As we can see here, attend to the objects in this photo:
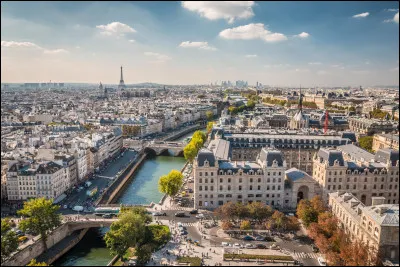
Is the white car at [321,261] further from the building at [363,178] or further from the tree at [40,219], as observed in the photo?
the tree at [40,219]

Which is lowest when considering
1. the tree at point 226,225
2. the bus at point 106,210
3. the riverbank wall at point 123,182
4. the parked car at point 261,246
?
the riverbank wall at point 123,182

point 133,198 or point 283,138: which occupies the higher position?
point 283,138

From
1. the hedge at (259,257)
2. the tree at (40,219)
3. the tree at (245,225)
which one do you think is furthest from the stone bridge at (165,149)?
the hedge at (259,257)

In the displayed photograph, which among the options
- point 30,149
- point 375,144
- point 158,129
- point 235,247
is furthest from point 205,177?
point 158,129

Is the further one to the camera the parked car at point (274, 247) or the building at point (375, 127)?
the building at point (375, 127)

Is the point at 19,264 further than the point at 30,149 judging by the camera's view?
No

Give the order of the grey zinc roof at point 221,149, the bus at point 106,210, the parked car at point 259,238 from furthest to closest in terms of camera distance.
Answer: the grey zinc roof at point 221,149 → the bus at point 106,210 → the parked car at point 259,238

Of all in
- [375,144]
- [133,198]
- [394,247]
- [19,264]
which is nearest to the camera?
[394,247]

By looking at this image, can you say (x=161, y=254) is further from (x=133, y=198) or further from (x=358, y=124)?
(x=358, y=124)
